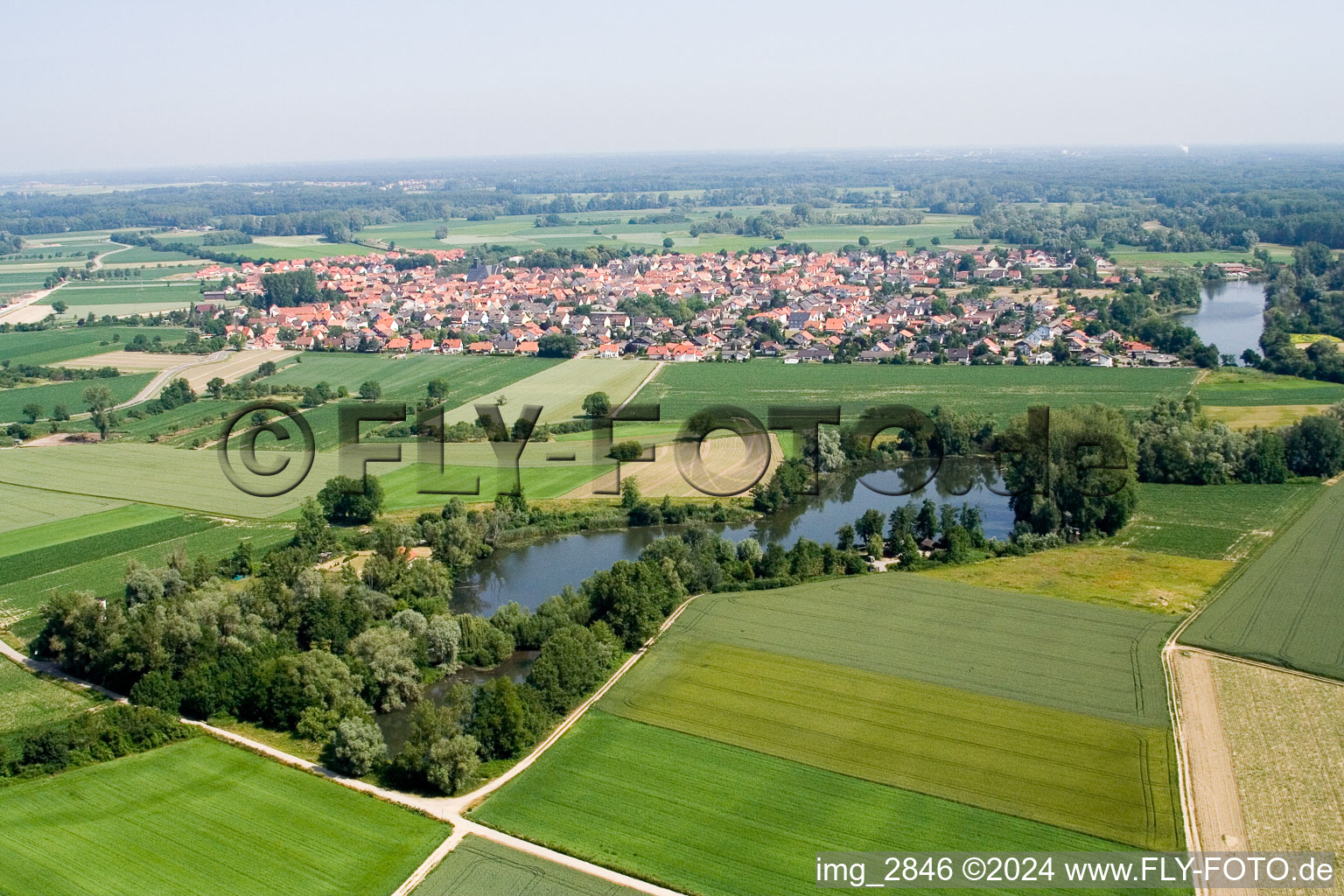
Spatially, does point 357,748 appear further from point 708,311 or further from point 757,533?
point 708,311

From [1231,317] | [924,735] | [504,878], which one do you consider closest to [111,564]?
[504,878]

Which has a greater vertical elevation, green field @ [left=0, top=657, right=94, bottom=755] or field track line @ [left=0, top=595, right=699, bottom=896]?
green field @ [left=0, top=657, right=94, bottom=755]

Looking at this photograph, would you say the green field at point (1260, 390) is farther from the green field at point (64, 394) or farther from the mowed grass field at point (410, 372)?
the green field at point (64, 394)

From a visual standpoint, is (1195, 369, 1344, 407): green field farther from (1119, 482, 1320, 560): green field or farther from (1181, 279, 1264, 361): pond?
(1119, 482, 1320, 560): green field

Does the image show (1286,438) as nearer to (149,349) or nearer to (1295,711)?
(1295,711)

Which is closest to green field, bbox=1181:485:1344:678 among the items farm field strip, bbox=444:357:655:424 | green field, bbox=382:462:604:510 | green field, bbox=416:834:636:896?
green field, bbox=416:834:636:896

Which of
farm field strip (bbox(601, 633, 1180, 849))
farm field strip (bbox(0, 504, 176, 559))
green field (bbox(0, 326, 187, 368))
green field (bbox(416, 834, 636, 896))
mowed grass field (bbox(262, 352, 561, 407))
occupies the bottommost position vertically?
green field (bbox(416, 834, 636, 896))
